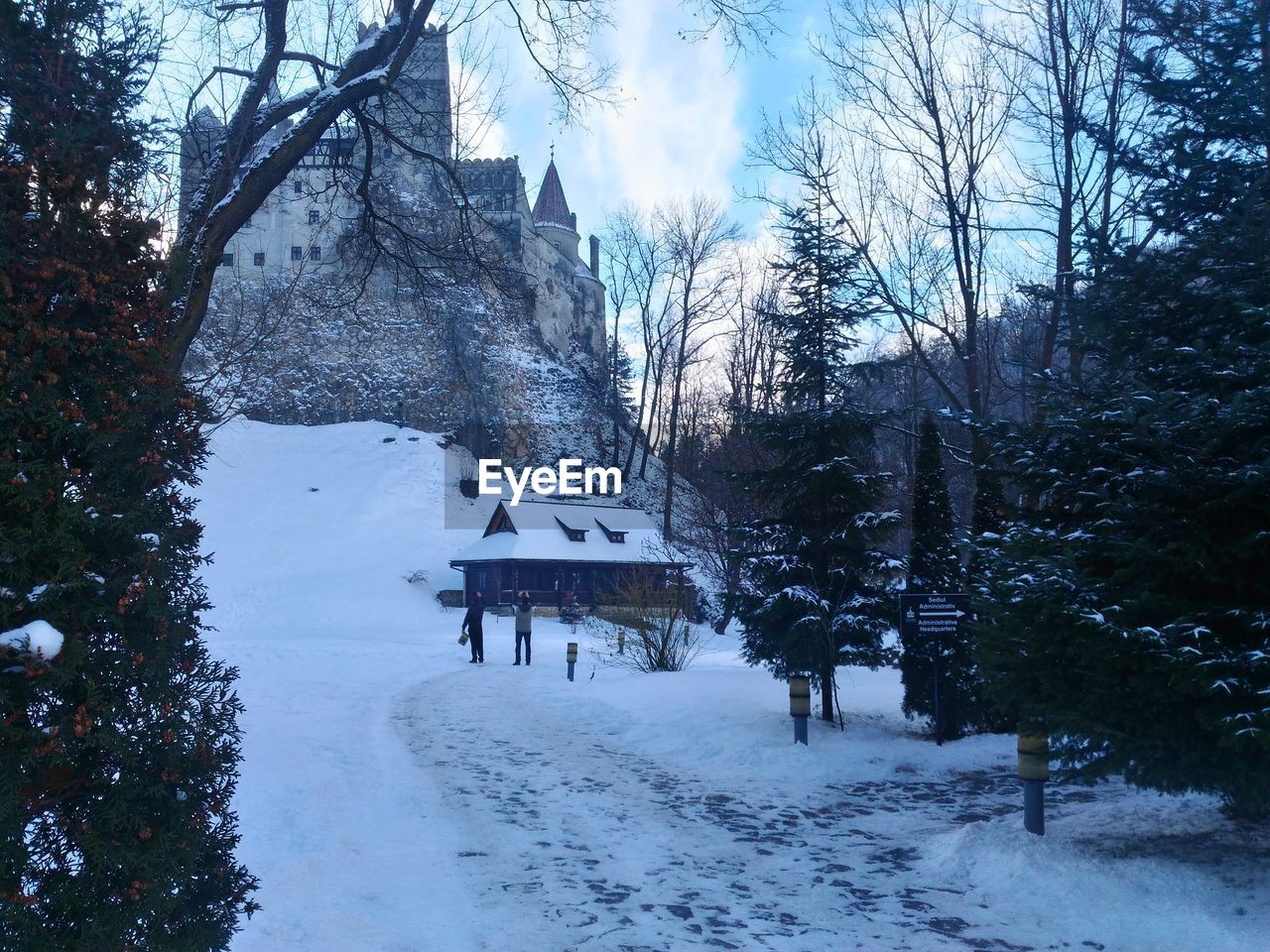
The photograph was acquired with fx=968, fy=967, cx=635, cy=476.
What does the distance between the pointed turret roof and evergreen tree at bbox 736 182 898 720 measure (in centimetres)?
8195

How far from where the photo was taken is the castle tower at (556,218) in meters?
91.8

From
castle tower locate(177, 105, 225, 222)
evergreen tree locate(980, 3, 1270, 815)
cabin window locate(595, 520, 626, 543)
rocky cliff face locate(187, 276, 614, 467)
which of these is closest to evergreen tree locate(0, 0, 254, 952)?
castle tower locate(177, 105, 225, 222)

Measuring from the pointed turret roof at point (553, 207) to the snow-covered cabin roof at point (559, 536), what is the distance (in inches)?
A: 2019

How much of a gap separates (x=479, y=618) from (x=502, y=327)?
5031 centimetres

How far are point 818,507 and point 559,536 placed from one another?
32.4 metres

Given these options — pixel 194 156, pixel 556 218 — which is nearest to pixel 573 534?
pixel 194 156

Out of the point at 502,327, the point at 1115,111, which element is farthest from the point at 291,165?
the point at 502,327

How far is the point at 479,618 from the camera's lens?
23.8 meters

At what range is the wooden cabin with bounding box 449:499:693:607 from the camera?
141 ft

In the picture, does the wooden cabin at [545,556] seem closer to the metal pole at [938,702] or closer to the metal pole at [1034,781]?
the metal pole at [938,702]

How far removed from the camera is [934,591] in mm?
12625

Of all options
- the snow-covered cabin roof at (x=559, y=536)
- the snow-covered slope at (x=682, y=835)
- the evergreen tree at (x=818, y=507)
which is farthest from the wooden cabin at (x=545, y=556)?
the evergreen tree at (x=818, y=507)

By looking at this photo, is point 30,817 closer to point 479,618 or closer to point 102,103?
point 102,103

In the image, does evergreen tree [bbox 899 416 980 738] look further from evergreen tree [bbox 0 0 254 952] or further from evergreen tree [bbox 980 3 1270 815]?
evergreen tree [bbox 0 0 254 952]
